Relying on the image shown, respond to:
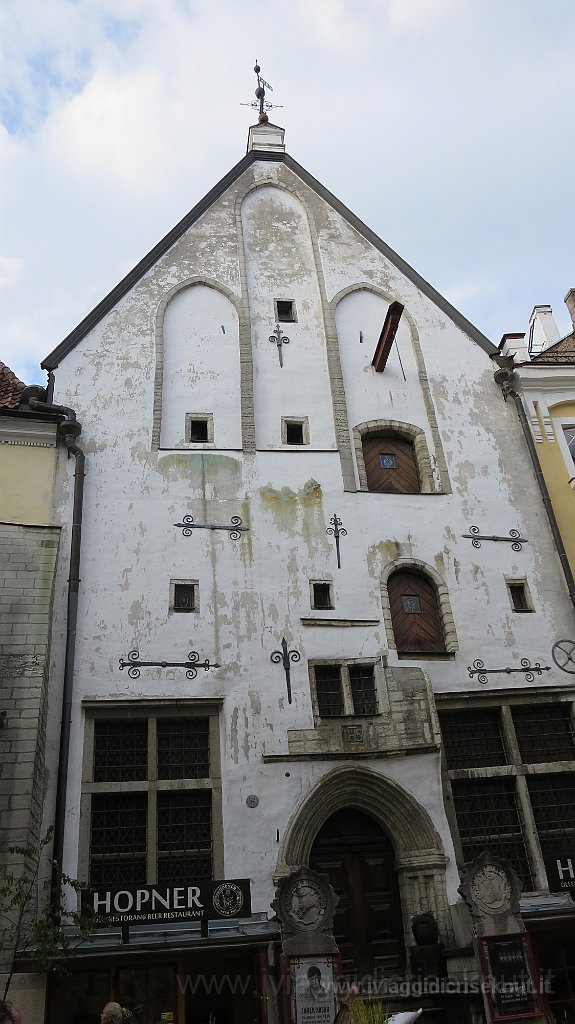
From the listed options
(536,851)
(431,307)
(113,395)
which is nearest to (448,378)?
(431,307)

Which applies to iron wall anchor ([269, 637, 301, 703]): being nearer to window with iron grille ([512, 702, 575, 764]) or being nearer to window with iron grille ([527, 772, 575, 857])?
window with iron grille ([512, 702, 575, 764])

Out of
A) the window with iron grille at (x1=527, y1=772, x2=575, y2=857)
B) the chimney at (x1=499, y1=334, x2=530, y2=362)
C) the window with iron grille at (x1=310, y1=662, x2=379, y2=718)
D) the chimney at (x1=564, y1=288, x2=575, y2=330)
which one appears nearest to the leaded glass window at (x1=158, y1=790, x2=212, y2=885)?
the window with iron grille at (x1=310, y1=662, x2=379, y2=718)

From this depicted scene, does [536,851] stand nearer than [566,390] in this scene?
Yes

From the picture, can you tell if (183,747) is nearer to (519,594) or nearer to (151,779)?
(151,779)

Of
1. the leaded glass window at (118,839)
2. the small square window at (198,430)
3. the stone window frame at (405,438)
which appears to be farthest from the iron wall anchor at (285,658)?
the small square window at (198,430)

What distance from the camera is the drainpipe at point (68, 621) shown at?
10381 millimetres

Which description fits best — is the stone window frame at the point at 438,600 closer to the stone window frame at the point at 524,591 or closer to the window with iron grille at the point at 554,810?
the stone window frame at the point at 524,591

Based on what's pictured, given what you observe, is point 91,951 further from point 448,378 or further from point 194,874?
point 448,378

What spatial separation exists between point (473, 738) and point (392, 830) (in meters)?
1.97

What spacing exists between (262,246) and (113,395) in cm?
506

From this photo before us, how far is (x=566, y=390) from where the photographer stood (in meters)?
15.9

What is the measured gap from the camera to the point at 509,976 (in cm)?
907

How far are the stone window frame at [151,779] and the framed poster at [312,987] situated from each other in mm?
1994

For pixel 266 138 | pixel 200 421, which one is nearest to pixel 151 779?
pixel 200 421
